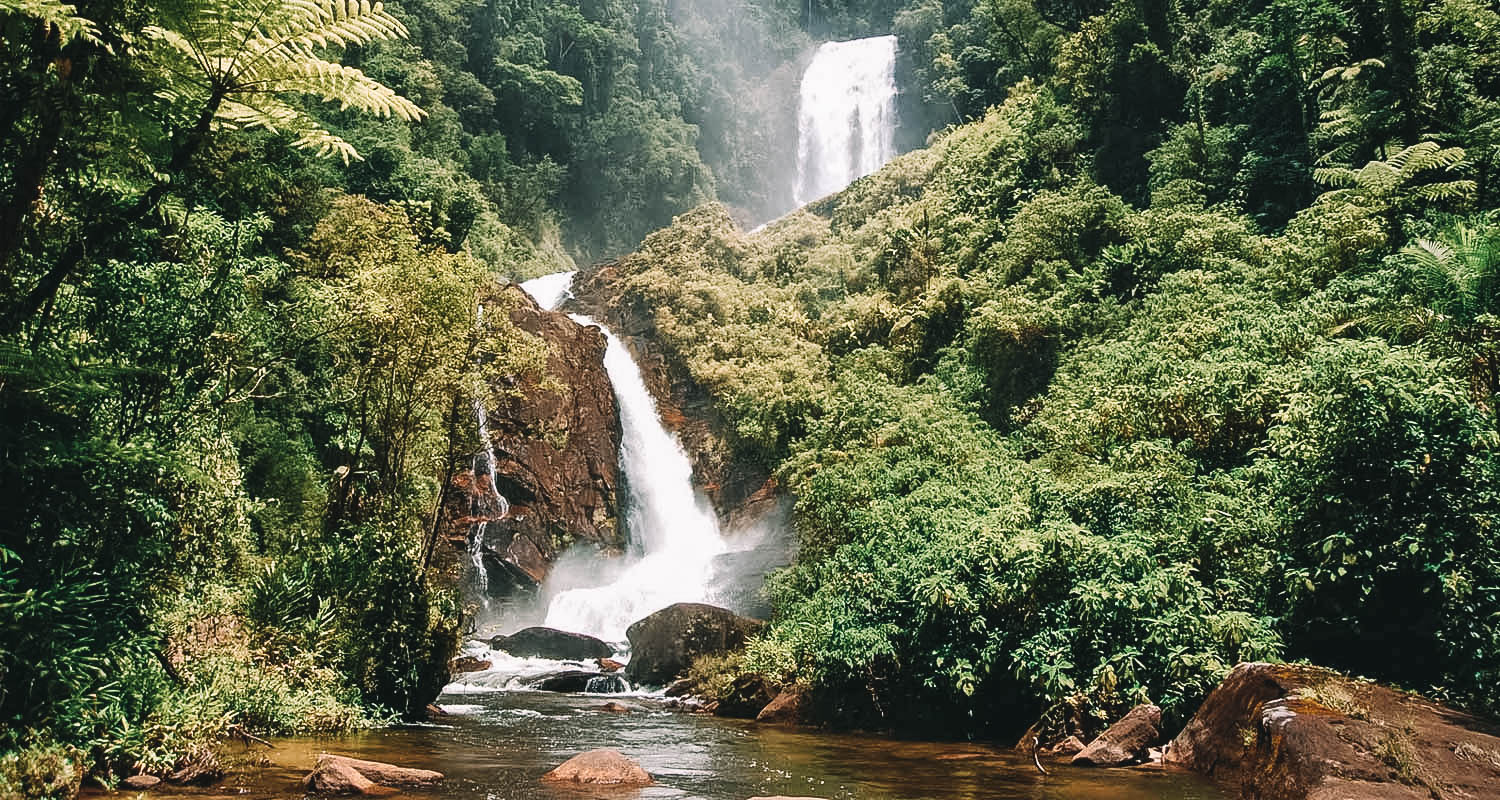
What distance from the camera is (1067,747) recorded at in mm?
9875

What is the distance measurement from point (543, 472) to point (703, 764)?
19.8 m

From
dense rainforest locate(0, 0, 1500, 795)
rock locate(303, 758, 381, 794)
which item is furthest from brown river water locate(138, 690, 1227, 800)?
dense rainforest locate(0, 0, 1500, 795)

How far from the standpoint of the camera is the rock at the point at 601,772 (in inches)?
319

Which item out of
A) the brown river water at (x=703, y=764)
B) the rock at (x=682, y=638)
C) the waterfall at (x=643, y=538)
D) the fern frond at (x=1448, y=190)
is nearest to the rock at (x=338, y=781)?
the brown river water at (x=703, y=764)

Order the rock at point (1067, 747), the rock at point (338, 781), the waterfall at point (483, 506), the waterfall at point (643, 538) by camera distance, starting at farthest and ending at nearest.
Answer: the waterfall at point (483, 506), the waterfall at point (643, 538), the rock at point (1067, 747), the rock at point (338, 781)

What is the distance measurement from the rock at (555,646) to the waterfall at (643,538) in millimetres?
1972

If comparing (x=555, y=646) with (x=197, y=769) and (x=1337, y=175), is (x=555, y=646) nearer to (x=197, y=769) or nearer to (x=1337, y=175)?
(x=197, y=769)

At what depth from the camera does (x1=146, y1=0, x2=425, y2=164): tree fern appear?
17.4 ft

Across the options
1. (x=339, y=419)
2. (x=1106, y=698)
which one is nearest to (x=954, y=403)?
(x=1106, y=698)

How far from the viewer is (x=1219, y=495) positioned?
11.2 m

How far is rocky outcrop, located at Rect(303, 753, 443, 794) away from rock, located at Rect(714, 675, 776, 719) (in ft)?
26.8

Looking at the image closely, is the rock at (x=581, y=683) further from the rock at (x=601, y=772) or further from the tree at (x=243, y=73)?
the tree at (x=243, y=73)

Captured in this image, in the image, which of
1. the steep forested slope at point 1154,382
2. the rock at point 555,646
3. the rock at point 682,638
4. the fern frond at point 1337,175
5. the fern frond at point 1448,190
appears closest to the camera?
the steep forested slope at point 1154,382

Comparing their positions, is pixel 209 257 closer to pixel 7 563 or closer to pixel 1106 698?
pixel 7 563
